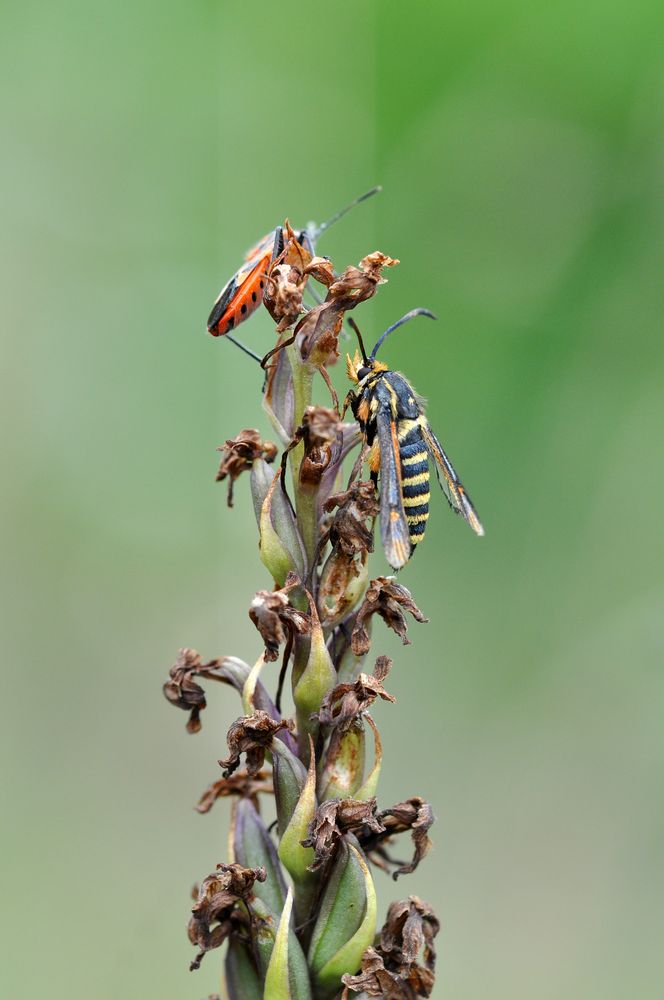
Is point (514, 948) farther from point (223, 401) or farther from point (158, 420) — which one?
point (158, 420)

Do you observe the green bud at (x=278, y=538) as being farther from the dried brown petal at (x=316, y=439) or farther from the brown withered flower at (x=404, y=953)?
the brown withered flower at (x=404, y=953)

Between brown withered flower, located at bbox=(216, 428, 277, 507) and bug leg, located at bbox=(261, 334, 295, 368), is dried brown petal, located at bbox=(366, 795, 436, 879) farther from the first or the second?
bug leg, located at bbox=(261, 334, 295, 368)

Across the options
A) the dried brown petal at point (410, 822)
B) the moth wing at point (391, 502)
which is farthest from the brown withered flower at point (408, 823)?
the moth wing at point (391, 502)

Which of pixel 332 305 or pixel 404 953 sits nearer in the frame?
pixel 404 953

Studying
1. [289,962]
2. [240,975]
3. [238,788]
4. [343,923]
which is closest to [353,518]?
[238,788]

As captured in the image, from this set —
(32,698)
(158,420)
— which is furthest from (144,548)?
(32,698)

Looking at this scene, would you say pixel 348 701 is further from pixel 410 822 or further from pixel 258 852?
pixel 258 852
